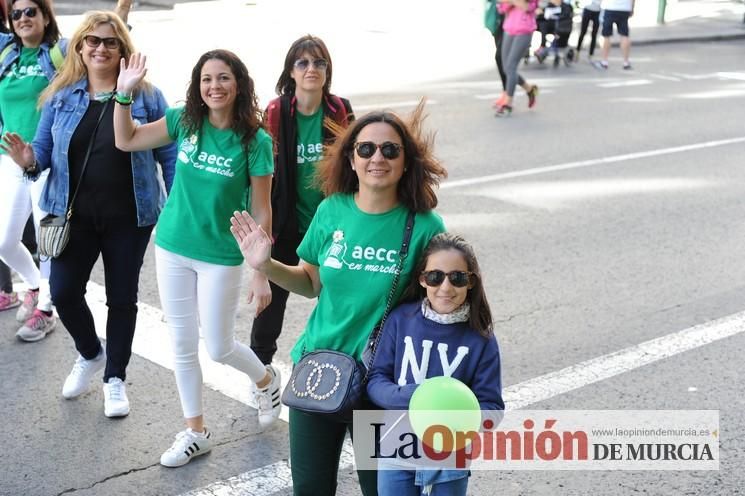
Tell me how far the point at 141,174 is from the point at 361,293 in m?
1.99

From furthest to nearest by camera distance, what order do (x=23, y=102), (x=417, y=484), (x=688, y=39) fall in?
(x=688, y=39) → (x=23, y=102) → (x=417, y=484)

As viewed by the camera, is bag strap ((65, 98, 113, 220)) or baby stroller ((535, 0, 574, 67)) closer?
bag strap ((65, 98, 113, 220))

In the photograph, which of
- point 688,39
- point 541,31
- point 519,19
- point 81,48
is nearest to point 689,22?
point 688,39

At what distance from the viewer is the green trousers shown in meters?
3.90

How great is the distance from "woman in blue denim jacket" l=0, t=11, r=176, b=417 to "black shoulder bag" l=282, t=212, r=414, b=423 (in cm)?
196

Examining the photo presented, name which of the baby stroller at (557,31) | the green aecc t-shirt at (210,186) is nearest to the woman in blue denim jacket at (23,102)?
the green aecc t-shirt at (210,186)

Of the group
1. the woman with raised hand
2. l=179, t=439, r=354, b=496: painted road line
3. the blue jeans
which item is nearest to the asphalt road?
l=179, t=439, r=354, b=496: painted road line

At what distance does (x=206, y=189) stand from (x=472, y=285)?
1.64 m

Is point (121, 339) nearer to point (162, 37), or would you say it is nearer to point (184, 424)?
point (184, 424)

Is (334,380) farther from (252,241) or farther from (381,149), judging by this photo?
(381,149)

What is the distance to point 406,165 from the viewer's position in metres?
4.07

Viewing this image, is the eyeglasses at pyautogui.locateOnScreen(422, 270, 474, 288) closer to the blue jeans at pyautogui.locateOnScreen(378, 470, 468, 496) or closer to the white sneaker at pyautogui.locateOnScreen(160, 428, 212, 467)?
the blue jeans at pyautogui.locateOnScreen(378, 470, 468, 496)

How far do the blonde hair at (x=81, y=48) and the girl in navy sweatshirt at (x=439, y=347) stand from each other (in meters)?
2.41

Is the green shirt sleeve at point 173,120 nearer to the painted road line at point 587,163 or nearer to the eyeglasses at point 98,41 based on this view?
the eyeglasses at point 98,41
